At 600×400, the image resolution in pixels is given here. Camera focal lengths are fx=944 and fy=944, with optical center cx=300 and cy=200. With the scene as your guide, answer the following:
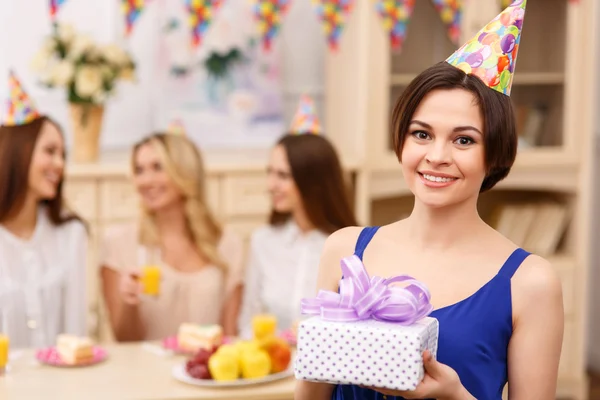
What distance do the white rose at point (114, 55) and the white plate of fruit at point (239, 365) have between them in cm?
174

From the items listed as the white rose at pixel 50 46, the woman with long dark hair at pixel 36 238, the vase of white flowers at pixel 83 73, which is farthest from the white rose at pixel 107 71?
the woman with long dark hair at pixel 36 238

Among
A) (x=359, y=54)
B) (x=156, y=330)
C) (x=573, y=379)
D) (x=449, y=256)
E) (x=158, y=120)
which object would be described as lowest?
(x=573, y=379)

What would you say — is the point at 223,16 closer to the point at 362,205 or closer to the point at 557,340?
the point at 362,205

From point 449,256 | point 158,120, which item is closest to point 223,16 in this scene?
point 158,120

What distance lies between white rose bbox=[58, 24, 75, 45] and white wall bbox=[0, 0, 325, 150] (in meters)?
0.34

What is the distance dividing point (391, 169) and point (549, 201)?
0.96m

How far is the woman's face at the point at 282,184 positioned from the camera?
3307mm

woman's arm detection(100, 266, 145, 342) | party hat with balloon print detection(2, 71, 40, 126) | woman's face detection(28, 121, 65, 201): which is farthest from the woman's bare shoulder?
party hat with balloon print detection(2, 71, 40, 126)

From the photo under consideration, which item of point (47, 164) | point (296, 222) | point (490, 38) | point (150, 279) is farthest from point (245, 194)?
point (490, 38)

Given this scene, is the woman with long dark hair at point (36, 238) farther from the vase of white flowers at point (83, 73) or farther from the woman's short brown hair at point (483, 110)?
the woman's short brown hair at point (483, 110)

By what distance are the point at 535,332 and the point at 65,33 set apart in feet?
9.51

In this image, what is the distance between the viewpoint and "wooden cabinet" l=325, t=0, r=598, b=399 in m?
4.07

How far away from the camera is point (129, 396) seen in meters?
2.31

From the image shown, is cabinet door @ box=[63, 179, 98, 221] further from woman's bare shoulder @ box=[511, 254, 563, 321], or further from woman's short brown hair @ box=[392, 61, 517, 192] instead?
woman's bare shoulder @ box=[511, 254, 563, 321]
